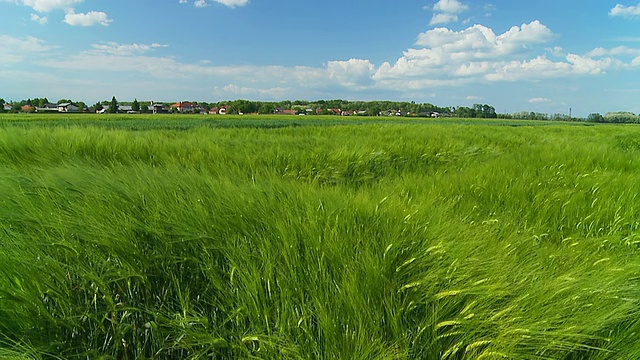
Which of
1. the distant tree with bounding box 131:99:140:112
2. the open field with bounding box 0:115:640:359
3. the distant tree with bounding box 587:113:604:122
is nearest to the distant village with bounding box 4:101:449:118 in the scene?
the distant tree with bounding box 131:99:140:112

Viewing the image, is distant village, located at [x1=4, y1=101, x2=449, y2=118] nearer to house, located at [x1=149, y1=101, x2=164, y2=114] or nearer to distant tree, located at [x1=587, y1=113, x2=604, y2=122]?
house, located at [x1=149, y1=101, x2=164, y2=114]

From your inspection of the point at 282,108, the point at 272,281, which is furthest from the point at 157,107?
the point at 272,281

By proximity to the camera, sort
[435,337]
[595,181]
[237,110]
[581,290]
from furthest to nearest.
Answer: [237,110], [595,181], [581,290], [435,337]

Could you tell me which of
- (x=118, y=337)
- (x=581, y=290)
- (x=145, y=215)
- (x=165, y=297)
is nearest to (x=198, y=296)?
(x=165, y=297)

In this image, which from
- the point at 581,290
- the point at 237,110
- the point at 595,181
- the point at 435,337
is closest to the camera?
the point at 435,337

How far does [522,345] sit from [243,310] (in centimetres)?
82

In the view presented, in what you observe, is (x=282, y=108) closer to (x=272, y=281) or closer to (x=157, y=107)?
(x=157, y=107)

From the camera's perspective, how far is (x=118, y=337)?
0.86 metres

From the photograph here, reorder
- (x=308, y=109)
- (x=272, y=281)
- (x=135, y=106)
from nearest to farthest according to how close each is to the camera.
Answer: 1. (x=272, y=281)
2. (x=135, y=106)
3. (x=308, y=109)

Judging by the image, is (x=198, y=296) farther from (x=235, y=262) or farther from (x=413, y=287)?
(x=413, y=287)

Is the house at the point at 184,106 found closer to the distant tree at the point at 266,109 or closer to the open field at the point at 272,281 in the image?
the distant tree at the point at 266,109

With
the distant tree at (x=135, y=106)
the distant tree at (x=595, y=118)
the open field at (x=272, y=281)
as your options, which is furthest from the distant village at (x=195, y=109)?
the open field at (x=272, y=281)

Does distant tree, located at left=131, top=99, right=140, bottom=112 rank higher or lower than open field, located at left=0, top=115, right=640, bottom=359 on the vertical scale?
higher

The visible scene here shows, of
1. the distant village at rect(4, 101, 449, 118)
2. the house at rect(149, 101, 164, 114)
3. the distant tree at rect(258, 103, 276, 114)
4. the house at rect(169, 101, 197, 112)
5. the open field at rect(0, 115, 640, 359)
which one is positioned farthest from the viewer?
the house at rect(169, 101, 197, 112)
